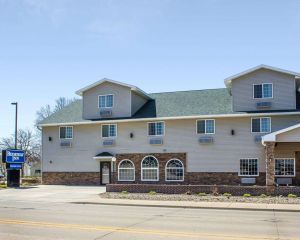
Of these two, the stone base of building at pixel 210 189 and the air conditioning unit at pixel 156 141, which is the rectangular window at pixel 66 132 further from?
the stone base of building at pixel 210 189

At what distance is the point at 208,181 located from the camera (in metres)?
34.4

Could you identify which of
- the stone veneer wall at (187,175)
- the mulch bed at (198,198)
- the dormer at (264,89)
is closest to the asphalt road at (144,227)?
the mulch bed at (198,198)

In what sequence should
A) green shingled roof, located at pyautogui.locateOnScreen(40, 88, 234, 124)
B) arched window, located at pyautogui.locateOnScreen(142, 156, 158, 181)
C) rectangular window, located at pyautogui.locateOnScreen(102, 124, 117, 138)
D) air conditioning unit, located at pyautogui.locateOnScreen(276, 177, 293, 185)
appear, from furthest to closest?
rectangular window, located at pyautogui.locateOnScreen(102, 124, 117, 138) < arched window, located at pyautogui.locateOnScreen(142, 156, 158, 181) < green shingled roof, located at pyautogui.locateOnScreen(40, 88, 234, 124) < air conditioning unit, located at pyautogui.locateOnScreen(276, 177, 293, 185)

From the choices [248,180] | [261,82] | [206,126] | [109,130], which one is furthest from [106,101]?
[248,180]

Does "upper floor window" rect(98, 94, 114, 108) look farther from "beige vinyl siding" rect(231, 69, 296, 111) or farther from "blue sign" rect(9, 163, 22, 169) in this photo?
"beige vinyl siding" rect(231, 69, 296, 111)

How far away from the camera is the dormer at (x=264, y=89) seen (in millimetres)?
33156

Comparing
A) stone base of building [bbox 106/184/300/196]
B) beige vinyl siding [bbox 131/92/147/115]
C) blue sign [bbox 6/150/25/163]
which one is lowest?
stone base of building [bbox 106/184/300/196]

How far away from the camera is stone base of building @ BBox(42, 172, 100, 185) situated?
126 ft

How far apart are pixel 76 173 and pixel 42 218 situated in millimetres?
23534

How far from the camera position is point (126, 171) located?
3725 cm

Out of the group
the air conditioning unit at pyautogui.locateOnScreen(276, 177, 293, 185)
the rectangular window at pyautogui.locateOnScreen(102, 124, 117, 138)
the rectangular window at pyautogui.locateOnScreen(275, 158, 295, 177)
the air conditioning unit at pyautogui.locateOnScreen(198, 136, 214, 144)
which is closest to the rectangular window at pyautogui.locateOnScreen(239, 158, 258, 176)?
the rectangular window at pyautogui.locateOnScreen(275, 158, 295, 177)

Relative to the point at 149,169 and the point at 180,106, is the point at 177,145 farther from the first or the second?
the point at 180,106

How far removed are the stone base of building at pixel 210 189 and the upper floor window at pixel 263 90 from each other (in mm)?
10372

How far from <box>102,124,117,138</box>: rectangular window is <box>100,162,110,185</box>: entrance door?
2518 millimetres
